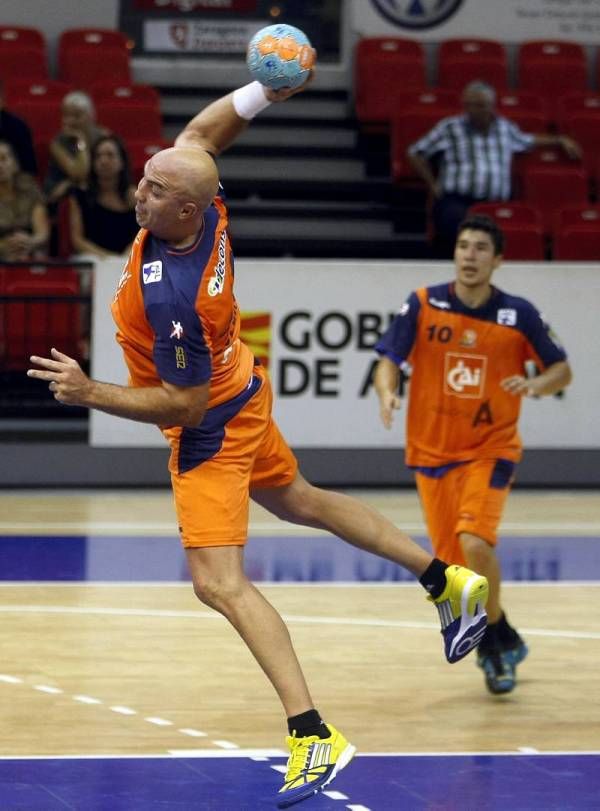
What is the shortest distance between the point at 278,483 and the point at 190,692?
1.34m

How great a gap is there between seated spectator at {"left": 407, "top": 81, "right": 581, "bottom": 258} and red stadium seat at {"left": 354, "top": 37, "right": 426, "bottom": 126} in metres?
1.62

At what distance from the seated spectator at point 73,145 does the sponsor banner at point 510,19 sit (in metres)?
5.26

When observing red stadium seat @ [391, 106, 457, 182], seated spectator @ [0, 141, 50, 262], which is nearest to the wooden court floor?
seated spectator @ [0, 141, 50, 262]

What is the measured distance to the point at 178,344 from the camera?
5246 millimetres

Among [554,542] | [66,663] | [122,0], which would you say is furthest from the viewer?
[122,0]

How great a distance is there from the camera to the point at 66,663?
7312 millimetres

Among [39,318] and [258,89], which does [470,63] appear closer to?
[39,318]

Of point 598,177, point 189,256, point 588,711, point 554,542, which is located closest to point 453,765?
point 588,711

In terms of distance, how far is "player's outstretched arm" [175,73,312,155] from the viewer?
606 cm

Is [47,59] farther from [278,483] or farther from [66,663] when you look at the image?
[278,483]

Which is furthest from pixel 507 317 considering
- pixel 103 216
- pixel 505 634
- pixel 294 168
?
pixel 294 168

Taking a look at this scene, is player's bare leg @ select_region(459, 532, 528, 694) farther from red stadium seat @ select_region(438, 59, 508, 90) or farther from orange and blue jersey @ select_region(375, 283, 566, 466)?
red stadium seat @ select_region(438, 59, 508, 90)

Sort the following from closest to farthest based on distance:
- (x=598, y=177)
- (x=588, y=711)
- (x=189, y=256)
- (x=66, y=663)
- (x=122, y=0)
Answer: (x=189, y=256) < (x=588, y=711) < (x=66, y=663) < (x=598, y=177) < (x=122, y=0)

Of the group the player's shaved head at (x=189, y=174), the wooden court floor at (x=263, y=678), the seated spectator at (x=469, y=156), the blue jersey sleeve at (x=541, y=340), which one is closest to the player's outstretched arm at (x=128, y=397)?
the player's shaved head at (x=189, y=174)
